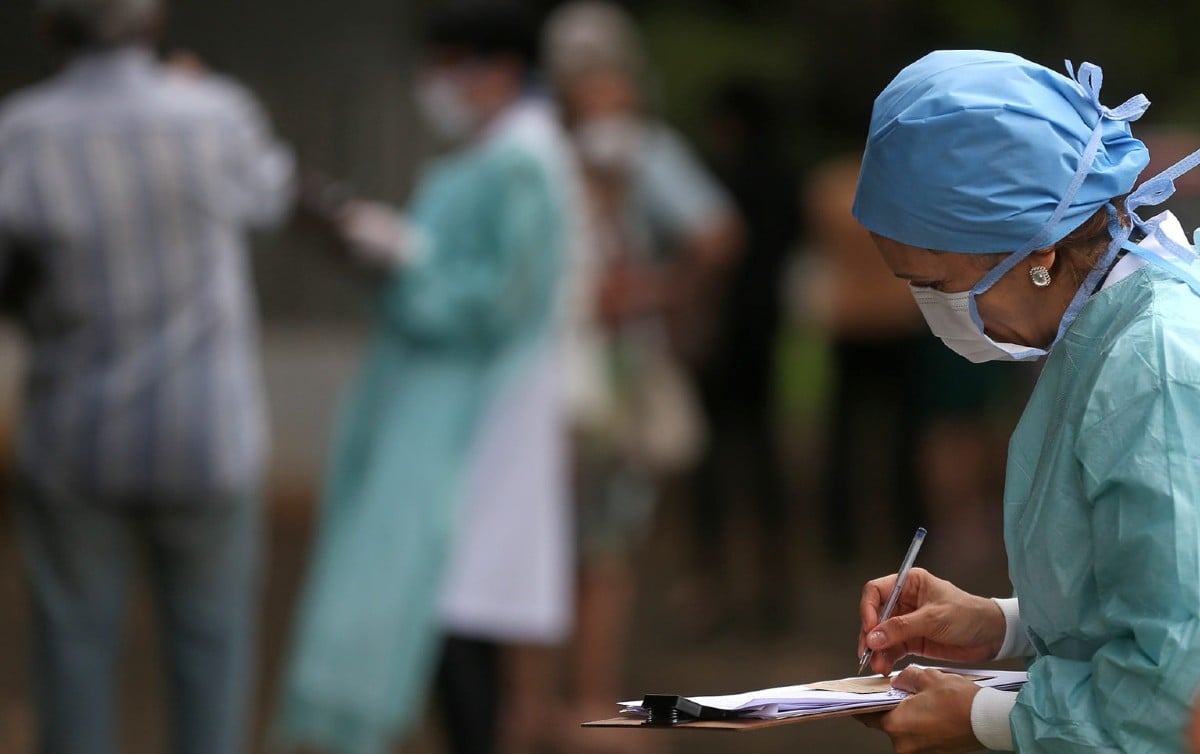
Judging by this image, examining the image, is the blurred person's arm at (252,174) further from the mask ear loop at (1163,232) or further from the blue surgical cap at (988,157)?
Result: the mask ear loop at (1163,232)

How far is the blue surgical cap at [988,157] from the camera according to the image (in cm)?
186

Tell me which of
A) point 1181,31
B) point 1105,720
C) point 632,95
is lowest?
point 1105,720

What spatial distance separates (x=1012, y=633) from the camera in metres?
2.17

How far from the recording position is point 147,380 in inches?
146

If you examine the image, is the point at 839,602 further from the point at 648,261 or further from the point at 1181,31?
the point at 1181,31

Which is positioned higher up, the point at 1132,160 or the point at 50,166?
the point at 50,166

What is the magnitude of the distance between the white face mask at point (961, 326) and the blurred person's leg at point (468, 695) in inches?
105

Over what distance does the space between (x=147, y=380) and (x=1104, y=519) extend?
2.41m

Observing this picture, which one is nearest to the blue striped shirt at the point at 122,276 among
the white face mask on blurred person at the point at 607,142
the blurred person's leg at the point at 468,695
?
the blurred person's leg at the point at 468,695

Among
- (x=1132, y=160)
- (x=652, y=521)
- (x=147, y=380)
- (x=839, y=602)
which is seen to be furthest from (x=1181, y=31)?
(x=1132, y=160)

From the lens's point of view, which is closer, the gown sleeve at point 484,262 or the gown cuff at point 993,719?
the gown cuff at point 993,719

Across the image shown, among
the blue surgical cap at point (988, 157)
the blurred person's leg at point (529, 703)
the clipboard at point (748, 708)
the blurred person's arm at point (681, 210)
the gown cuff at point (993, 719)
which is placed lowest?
the blurred person's leg at point (529, 703)

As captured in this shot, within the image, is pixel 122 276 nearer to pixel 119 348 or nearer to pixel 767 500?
pixel 119 348

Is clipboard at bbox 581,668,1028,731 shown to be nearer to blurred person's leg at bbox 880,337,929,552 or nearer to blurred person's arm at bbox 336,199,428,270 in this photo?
blurred person's arm at bbox 336,199,428,270
